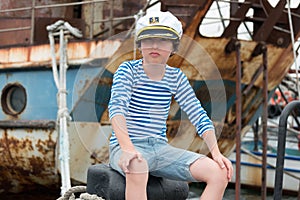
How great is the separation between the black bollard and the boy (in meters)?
0.06

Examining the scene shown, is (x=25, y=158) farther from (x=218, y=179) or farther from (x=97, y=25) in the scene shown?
(x=218, y=179)

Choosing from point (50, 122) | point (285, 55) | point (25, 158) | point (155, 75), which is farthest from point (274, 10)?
point (155, 75)

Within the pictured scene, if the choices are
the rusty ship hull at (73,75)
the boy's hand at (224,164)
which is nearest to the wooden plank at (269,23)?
the rusty ship hull at (73,75)

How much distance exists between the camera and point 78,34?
21.1 feet

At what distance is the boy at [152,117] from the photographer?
2.03m

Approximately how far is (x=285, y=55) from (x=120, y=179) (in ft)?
16.6

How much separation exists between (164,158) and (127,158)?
21cm

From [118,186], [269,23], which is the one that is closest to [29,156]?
[269,23]

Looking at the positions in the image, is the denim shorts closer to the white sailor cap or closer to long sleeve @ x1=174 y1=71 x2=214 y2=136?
long sleeve @ x1=174 y1=71 x2=214 y2=136

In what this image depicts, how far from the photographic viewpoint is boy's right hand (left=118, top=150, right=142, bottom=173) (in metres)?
1.94

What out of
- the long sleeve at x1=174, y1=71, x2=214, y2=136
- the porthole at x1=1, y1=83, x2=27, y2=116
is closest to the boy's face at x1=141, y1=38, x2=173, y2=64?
the long sleeve at x1=174, y1=71, x2=214, y2=136

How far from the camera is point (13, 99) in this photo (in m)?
6.82

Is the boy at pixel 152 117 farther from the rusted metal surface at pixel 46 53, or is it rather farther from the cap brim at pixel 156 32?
the rusted metal surface at pixel 46 53

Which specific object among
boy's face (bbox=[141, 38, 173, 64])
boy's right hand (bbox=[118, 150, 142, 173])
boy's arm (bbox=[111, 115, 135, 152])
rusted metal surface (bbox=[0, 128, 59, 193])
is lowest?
rusted metal surface (bbox=[0, 128, 59, 193])
